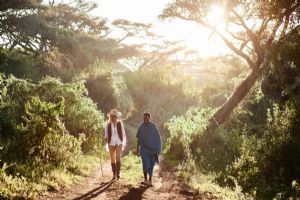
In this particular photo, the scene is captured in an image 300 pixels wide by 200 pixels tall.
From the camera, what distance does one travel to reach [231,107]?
17.3 meters

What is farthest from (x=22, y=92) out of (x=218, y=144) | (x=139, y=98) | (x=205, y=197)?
(x=139, y=98)

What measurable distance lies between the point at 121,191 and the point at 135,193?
1.21 feet

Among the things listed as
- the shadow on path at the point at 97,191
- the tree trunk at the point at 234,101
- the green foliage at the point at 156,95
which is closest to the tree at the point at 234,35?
the tree trunk at the point at 234,101

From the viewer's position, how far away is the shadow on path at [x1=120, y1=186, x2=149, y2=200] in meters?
9.02

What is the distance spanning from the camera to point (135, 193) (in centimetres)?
956

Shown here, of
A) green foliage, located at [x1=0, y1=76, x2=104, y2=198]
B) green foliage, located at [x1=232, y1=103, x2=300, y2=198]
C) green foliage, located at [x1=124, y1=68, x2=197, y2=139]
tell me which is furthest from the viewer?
green foliage, located at [x1=124, y1=68, x2=197, y2=139]

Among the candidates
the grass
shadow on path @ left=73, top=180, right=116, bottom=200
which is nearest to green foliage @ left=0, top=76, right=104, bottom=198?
the grass

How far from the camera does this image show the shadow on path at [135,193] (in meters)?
9.02

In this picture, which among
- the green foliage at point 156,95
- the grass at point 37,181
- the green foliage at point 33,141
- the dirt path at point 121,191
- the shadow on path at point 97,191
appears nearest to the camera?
the grass at point 37,181

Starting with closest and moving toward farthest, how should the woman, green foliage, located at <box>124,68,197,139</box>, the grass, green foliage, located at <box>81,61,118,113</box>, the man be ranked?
1. the grass
2. the man
3. the woman
4. green foliage, located at <box>81,61,118,113</box>
5. green foliage, located at <box>124,68,197,139</box>

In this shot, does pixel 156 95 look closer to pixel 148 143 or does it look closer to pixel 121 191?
pixel 148 143

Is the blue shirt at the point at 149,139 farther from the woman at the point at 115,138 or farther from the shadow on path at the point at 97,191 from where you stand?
the shadow on path at the point at 97,191

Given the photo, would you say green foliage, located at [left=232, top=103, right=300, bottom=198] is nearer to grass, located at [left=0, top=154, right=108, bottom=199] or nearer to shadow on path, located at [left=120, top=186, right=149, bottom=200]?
shadow on path, located at [left=120, top=186, right=149, bottom=200]

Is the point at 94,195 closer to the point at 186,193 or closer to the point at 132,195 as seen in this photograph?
the point at 132,195
